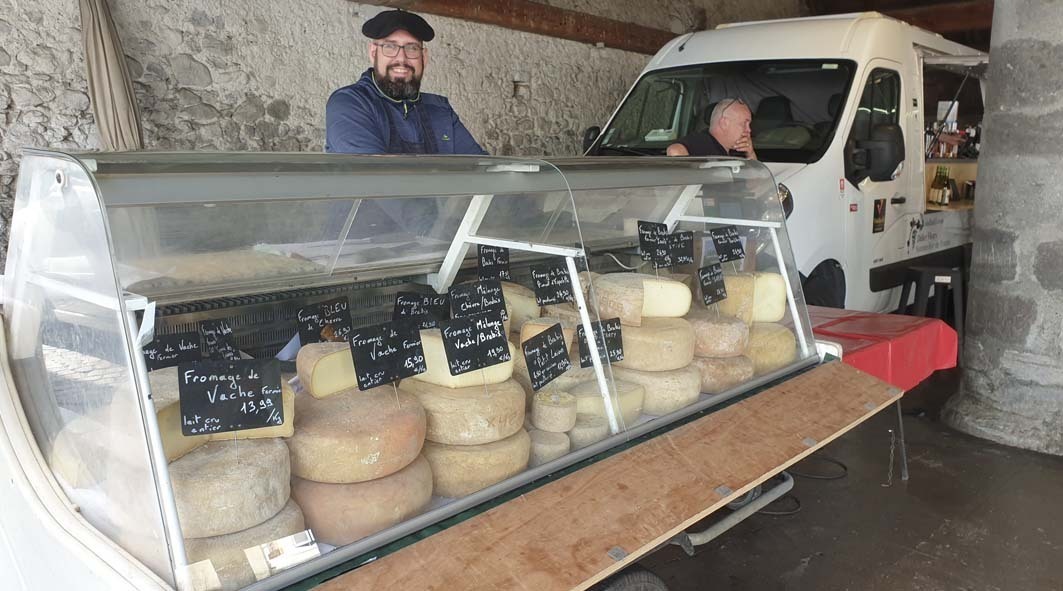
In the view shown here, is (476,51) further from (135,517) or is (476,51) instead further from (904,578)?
(135,517)

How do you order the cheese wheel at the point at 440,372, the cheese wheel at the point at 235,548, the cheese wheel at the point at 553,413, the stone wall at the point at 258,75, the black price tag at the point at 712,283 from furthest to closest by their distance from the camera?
the stone wall at the point at 258,75 → the black price tag at the point at 712,283 → the cheese wheel at the point at 553,413 → the cheese wheel at the point at 440,372 → the cheese wheel at the point at 235,548

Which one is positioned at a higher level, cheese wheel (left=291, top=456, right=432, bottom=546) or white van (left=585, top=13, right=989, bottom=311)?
white van (left=585, top=13, right=989, bottom=311)

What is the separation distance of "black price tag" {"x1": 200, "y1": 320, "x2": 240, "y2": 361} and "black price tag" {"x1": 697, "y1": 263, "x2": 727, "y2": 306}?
1473mm

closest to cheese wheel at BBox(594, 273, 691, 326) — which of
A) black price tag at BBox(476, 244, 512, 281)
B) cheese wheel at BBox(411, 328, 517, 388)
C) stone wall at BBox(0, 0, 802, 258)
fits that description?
black price tag at BBox(476, 244, 512, 281)

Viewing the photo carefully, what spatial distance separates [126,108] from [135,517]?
331cm

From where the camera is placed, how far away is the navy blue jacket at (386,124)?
288 centimetres

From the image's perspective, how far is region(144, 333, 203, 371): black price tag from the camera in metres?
1.53

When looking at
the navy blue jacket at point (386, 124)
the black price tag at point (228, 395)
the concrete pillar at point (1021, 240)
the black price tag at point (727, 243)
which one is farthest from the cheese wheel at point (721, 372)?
the concrete pillar at point (1021, 240)

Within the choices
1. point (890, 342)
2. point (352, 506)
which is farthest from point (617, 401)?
point (890, 342)

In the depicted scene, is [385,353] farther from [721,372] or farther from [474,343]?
[721,372]

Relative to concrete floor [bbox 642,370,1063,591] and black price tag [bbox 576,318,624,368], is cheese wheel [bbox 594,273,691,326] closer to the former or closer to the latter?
black price tag [bbox 576,318,624,368]

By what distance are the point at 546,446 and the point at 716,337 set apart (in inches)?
32.9

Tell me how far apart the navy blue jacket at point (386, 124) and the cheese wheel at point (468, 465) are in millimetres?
1421

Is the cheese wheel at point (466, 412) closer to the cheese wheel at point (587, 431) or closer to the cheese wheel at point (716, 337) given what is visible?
the cheese wheel at point (587, 431)
